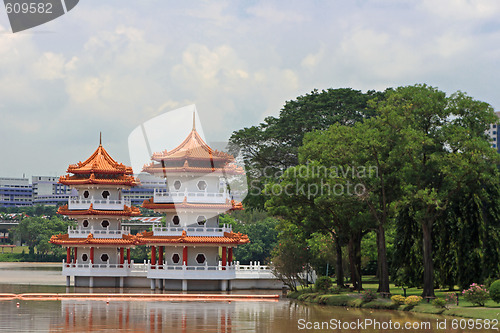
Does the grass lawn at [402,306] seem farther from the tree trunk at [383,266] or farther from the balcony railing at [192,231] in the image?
the balcony railing at [192,231]

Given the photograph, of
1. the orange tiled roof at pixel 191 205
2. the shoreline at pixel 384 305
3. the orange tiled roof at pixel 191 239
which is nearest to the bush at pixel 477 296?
the shoreline at pixel 384 305

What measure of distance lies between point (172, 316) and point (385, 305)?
12.6 metres

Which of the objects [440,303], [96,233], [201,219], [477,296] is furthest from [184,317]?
[96,233]

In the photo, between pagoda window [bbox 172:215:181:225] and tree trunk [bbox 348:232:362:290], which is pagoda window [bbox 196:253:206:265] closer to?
pagoda window [bbox 172:215:181:225]

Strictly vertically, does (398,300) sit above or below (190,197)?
below

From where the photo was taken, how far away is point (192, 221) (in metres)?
67.2

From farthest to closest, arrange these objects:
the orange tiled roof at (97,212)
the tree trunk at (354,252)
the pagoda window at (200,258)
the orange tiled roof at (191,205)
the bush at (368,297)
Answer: the orange tiled roof at (97,212)
the pagoda window at (200,258)
the orange tiled roof at (191,205)
the tree trunk at (354,252)
the bush at (368,297)

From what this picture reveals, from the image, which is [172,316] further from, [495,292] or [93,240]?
[93,240]

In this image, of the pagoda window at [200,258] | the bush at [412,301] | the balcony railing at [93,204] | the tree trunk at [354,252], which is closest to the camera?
the bush at [412,301]

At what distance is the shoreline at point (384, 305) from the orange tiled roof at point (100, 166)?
21595mm

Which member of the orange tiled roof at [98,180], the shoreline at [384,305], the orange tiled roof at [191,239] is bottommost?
the shoreline at [384,305]

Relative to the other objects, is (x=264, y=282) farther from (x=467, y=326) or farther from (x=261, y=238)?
(x=261, y=238)

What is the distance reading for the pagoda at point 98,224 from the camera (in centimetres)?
7112

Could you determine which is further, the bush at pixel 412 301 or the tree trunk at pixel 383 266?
the tree trunk at pixel 383 266
